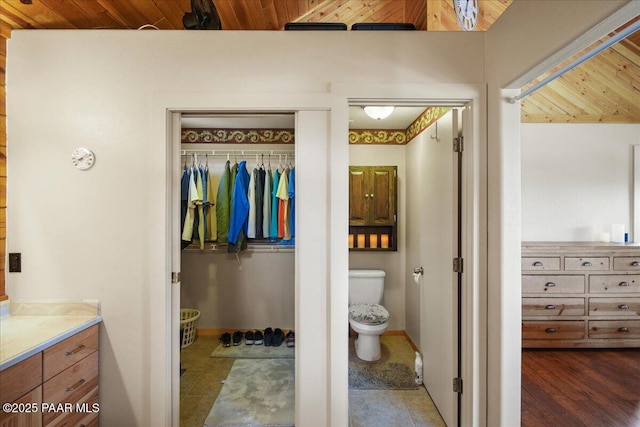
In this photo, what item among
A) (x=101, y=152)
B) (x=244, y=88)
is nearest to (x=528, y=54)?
(x=244, y=88)

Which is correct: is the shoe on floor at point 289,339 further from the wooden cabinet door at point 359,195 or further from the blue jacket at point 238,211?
the wooden cabinet door at point 359,195

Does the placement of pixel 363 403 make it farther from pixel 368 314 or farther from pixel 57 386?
pixel 57 386

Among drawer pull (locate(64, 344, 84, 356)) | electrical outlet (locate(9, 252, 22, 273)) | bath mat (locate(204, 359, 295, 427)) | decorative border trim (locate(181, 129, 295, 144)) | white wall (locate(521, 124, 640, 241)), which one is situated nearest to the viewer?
drawer pull (locate(64, 344, 84, 356))

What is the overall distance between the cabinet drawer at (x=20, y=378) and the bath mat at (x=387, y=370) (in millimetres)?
1873

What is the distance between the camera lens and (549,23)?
110cm

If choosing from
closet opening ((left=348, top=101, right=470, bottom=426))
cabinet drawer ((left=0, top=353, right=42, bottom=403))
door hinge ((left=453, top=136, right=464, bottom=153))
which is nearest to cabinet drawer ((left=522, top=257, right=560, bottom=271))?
closet opening ((left=348, top=101, right=470, bottom=426))

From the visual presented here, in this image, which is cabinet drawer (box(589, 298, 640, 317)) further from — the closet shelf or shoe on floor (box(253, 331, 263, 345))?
shoe on floor (box(253, 331, 263, 345))

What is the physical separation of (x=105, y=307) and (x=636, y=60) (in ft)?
15.8

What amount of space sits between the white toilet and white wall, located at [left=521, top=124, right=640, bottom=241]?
1.71 meters

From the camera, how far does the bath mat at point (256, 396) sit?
5.94ft

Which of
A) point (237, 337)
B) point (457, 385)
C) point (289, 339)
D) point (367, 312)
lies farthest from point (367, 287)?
point (237, 337)

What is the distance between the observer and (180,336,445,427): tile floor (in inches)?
71.8

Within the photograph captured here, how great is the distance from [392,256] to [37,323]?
2819 millimetres

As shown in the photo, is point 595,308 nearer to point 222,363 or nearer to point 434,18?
point 434,18
